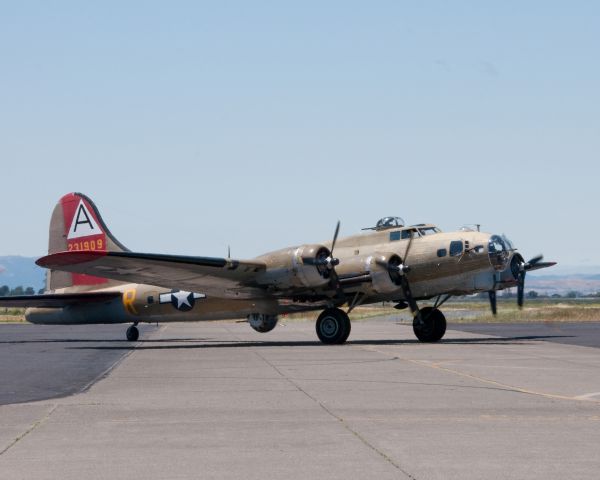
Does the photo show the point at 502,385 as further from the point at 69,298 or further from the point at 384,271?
the point at 69,298

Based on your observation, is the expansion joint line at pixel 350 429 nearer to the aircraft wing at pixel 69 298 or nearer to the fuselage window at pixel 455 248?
the fuselage window at pixel 455 248

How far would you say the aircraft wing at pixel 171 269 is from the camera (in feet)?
105

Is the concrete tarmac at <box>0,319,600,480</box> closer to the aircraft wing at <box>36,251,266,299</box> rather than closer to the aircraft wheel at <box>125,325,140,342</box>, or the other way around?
the aircraft wing at <box>36,251,266,299</box>

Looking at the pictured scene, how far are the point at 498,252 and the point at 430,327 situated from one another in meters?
4.06

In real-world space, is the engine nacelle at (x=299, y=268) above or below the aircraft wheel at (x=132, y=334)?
above

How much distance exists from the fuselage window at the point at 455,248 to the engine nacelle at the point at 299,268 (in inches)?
160

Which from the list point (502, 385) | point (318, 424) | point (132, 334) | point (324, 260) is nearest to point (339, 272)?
point (324, 260)

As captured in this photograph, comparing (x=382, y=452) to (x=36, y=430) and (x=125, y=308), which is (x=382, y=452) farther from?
(x=125, y=308)

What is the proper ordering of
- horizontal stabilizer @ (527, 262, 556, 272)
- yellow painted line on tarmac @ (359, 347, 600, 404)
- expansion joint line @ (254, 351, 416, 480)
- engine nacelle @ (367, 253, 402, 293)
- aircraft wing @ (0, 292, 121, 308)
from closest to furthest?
expansion joint line @ (254, 351, 416, 480) → yellow painted line on tarmac @ (359, 347, 600, 404) → engine nacelle @ (367, 253, 402, 293) → horizontal stabilizer @ (527, 262, 556, 272) → aircraft wing @ (0, 292, 121, 308)

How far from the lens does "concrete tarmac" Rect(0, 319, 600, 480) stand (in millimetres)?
9695

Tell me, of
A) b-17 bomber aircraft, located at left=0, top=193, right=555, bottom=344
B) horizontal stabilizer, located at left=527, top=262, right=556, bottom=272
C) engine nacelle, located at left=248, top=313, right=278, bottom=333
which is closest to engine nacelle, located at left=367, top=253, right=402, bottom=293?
b-17 bomber aircraft, located at left=0, top=193, right=555, bottom=344

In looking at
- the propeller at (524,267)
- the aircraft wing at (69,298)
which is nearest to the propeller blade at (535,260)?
the propeller at (524,267)

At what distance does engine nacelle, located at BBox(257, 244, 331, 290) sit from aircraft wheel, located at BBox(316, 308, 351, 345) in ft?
3.90

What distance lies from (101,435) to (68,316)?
2952cm
